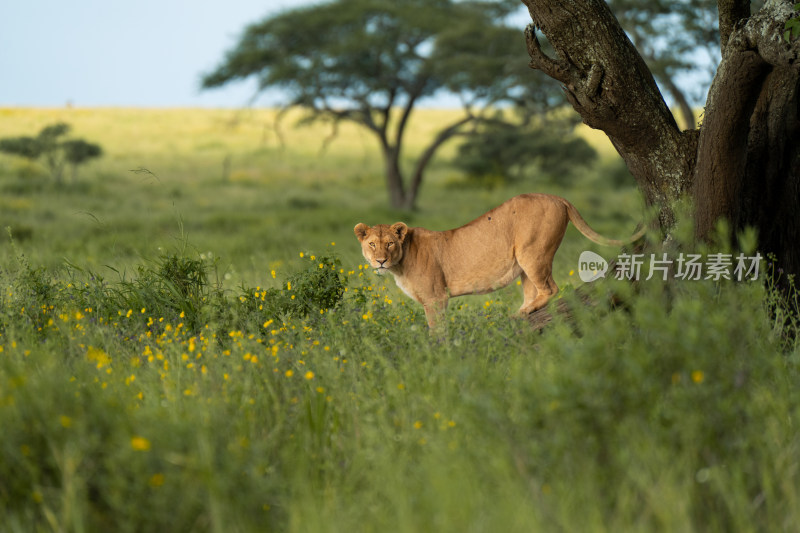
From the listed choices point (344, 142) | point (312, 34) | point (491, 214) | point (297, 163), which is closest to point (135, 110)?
point (344, 142)

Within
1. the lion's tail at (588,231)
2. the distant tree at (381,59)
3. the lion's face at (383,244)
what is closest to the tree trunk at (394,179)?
the distant tree at (381,59)

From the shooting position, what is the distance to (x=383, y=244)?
559 cm

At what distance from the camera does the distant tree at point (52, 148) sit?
87.1 feet

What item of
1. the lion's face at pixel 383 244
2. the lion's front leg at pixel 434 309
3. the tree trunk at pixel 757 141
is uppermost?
the tree trunk at pixel 757 141

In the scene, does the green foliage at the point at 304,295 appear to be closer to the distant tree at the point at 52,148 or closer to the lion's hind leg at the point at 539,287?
the lion's hind leg at the point at 539,287

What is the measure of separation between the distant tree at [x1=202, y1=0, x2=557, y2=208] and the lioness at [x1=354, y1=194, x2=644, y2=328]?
1624 cm

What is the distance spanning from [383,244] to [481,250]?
0.73 m

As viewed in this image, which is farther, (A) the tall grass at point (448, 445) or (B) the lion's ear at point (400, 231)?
(B) the lion's ear at point (400, 231)

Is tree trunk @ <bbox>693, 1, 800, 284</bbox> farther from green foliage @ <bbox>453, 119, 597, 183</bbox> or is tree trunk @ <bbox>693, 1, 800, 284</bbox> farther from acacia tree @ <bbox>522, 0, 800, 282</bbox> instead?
green foliage @ <bbox>453, 119, 597, 183</bbox>

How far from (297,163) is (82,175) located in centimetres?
1043

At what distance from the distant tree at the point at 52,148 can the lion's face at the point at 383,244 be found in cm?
2305

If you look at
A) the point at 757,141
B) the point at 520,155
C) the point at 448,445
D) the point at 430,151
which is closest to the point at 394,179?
the point at 430,151

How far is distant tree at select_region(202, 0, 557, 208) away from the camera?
2205 cm

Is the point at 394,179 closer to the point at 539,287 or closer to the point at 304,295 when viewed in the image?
the point at 304,295
